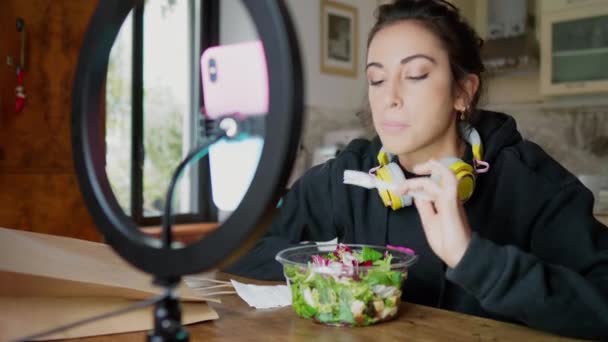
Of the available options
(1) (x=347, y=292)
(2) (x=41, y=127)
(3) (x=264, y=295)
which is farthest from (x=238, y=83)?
(2) (x=41, y=127)

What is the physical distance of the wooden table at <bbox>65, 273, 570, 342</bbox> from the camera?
0.72 m

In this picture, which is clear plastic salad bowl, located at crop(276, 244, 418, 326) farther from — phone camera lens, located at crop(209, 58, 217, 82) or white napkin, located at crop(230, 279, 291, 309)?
phone camera lens, located at crop(209, 58, 217, 82)

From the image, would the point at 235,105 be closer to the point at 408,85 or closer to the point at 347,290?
the point at 347,290

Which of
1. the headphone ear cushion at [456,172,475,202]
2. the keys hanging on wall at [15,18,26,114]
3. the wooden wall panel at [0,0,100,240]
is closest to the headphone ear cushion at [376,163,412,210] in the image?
the headphone ear cushion at [456,172,475,202]

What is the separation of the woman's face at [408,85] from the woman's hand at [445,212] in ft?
0.81

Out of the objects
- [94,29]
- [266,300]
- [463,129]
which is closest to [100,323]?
[266,300]

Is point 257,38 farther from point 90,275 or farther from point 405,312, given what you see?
point 405,312

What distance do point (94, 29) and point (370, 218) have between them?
91 cm

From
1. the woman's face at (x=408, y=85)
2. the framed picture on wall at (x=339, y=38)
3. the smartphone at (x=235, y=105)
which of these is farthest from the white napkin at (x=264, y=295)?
the framed picture on wall at (x=339, y=38)

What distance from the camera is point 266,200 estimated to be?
12.6 inches

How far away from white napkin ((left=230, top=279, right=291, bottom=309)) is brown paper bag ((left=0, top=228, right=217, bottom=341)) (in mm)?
114

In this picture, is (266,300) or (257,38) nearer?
(257,38)

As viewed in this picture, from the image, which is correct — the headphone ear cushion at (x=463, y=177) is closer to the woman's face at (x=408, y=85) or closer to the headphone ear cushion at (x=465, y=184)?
the headphone ear cushion at (x=465, y=184)

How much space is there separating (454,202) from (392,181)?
0.24 metres
